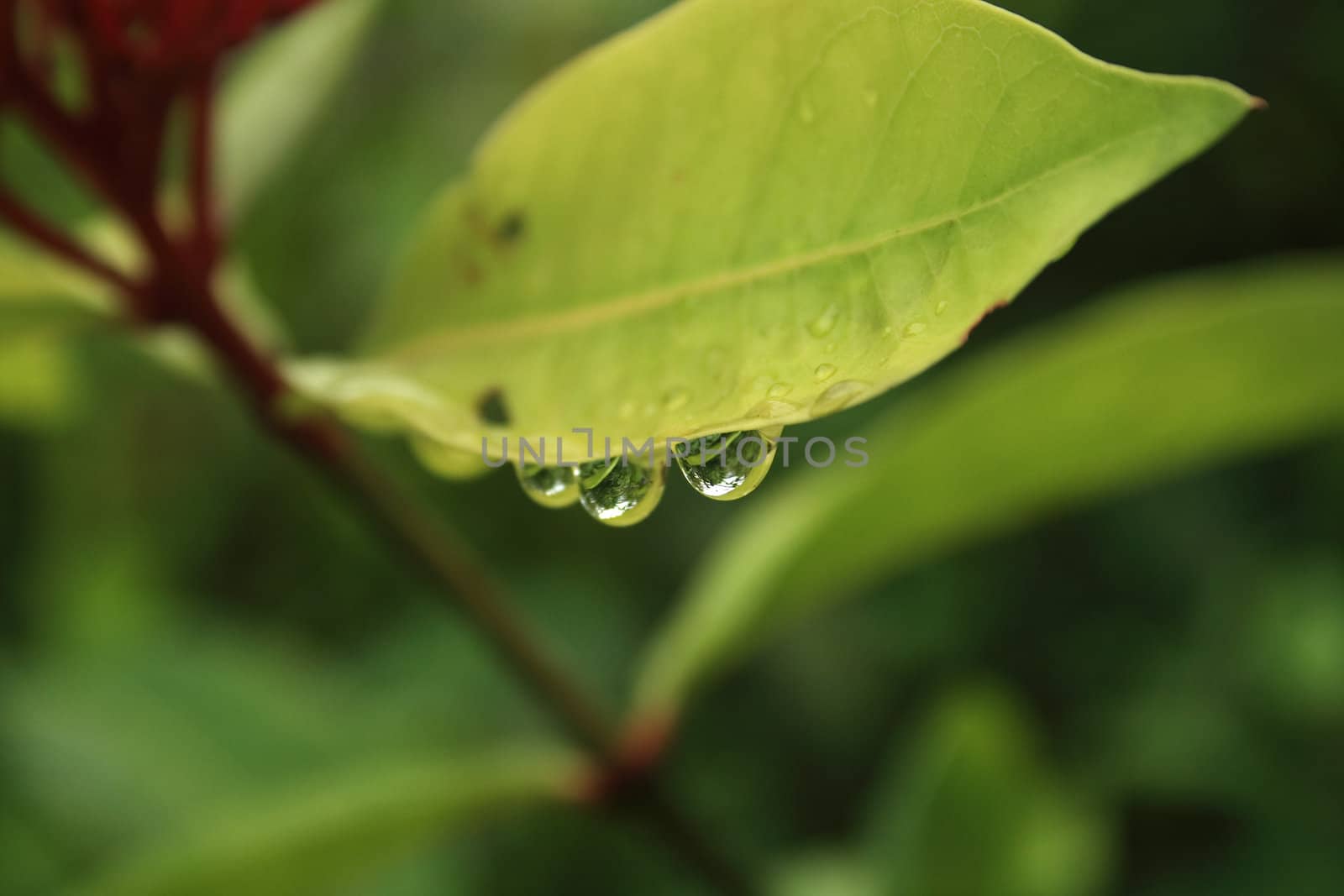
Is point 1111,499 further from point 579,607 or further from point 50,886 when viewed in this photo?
point 50,886

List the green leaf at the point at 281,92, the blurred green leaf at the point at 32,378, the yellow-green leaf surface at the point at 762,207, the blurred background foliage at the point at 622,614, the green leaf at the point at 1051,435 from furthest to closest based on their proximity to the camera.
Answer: the blurred background foliage at the point at 622,614 → the blurred green leaf at the point at 32,378 → the green leaf at the point at 281,92 → the green leaf at the point at 1051,435 → the yellow-green leaf surface at the point at 762,207

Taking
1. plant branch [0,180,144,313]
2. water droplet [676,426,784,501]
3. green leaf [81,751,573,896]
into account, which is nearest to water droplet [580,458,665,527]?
water droplet [676,426,784,501]

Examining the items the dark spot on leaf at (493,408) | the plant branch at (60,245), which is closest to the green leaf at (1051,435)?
the dark spot on leaf at (493,408)

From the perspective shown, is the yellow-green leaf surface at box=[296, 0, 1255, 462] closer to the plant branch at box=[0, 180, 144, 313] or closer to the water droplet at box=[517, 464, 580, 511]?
the water droplet at box=[517, 464, 580, 511]

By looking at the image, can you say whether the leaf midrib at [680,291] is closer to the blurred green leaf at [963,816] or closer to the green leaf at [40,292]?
the green leaf at [40,292]

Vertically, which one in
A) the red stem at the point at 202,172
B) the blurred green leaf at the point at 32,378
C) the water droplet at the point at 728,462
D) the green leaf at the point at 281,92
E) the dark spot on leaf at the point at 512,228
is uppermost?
the blurred green leaf at the point at 32,378

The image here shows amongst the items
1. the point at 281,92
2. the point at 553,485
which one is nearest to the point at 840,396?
the point at 553,485

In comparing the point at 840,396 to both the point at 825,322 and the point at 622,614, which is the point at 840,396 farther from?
the point at 622,614
